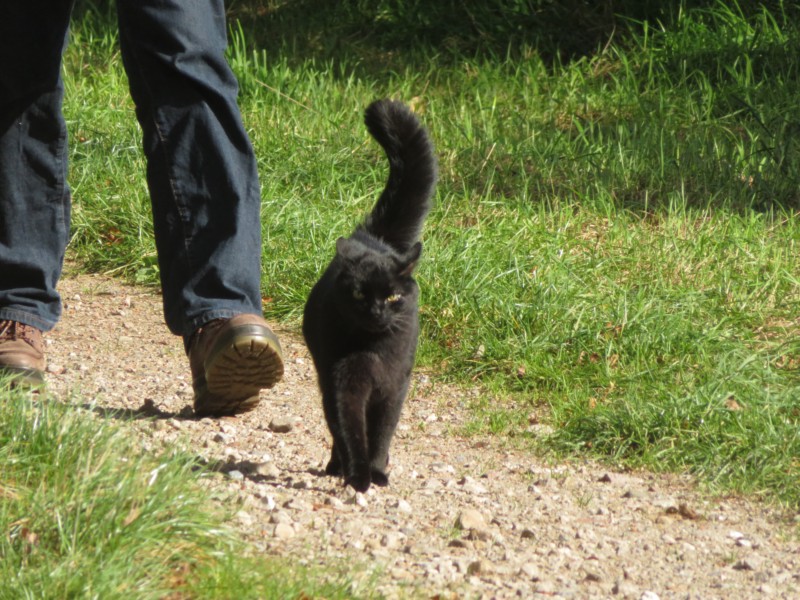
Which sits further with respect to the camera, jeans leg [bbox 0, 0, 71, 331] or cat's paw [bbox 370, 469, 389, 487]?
jeans leg [bbox 0, 0, 71, 331]

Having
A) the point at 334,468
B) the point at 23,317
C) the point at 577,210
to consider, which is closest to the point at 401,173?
the point at 334,468

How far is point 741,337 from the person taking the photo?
3.80m

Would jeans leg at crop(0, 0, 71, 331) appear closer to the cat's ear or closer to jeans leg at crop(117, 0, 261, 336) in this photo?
jeans leg at crop(117, 0, 261, 336)

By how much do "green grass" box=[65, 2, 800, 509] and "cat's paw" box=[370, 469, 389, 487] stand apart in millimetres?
654

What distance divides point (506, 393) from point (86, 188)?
95.3 inches

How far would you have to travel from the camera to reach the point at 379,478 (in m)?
2.90

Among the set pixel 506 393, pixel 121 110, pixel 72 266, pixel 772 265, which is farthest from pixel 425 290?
pixel 121 110

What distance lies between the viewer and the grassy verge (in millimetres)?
1901

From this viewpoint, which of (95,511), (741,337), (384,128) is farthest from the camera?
(741,337)

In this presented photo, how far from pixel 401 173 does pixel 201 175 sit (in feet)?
2.16

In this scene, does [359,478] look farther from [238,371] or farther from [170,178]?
[170,178]

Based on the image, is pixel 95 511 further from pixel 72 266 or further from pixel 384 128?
pixel 72 266

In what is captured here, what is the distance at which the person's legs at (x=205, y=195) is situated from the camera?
9.30 feet

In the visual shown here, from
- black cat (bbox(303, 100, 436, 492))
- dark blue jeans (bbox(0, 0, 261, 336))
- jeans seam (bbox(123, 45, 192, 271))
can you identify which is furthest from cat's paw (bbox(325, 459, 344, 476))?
jeans seam (bbox(123, 45, 192, 271))
